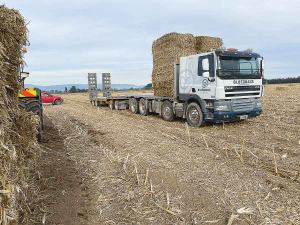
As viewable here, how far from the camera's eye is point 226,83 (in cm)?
937

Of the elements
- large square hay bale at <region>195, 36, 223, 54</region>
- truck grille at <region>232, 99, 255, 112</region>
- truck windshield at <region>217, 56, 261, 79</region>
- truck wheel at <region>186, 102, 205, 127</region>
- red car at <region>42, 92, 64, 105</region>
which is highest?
large square hay bale at <region>195, 36, 223, 54</region>

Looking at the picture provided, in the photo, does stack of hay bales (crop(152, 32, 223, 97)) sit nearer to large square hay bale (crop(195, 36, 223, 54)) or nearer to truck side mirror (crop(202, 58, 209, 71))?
large square hay bale (crop(195, 36, 223, 54))

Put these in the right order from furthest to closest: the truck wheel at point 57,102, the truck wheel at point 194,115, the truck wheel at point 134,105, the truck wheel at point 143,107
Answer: the truck wheel at point 57,102, the truck wheel at point 134,105, the truck wheel at point 143,107, the truck wheel at point 194,115

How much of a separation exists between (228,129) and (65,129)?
6.83 meters

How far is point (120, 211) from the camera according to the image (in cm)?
383

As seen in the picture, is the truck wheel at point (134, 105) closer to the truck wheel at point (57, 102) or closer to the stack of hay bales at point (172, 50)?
the stack of hay bales at point (172, 50)

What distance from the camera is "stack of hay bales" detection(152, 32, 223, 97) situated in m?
11.7

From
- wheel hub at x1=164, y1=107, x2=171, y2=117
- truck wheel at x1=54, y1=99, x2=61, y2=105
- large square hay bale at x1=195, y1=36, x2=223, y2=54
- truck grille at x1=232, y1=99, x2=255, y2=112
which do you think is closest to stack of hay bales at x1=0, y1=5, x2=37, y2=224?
truck grille at x1=232, y1=99, x2=255, y2=112

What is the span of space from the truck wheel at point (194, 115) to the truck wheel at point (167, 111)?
1342mm

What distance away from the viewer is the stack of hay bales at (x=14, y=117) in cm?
311

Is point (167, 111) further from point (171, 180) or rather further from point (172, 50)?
point (171, 180)

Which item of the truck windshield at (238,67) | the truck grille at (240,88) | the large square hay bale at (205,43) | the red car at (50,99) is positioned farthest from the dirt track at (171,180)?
the red car at (50,99)

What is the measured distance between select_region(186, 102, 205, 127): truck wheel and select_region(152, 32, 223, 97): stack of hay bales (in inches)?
58.6

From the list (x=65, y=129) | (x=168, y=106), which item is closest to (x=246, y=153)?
(x=168, y=106)
